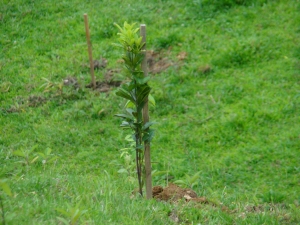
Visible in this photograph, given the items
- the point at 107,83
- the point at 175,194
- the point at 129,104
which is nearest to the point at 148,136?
the point at 129,104

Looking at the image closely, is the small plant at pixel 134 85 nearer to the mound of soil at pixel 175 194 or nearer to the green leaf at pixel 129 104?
the green leaf at pixel 129 104

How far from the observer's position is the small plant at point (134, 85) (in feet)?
12.7

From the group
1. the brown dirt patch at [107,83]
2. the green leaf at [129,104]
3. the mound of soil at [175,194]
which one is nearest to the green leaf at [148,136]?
the green leaf at [129,104]

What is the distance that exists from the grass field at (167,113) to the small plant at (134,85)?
1.71ft

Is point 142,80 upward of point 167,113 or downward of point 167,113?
upward

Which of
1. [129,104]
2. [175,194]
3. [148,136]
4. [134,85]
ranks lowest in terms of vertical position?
[175,194]

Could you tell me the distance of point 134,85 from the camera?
3.92 metres

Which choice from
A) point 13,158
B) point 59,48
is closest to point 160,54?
point 59,48

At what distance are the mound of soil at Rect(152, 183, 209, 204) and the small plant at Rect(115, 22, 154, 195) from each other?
576 mm

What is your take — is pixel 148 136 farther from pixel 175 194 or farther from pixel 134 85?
pixel 175 194

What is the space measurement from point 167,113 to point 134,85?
2831mm

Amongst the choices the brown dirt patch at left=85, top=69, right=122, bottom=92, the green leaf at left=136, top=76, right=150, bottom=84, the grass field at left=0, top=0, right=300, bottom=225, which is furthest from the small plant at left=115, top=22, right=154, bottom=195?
the brown dirt patch at left=85, top=69, right=122, bottom=92

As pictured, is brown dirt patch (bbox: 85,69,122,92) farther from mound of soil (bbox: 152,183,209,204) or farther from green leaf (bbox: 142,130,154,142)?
green leaf (bbox: 142,130,154,142)

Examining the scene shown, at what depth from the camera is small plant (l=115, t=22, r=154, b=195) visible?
153 inches
